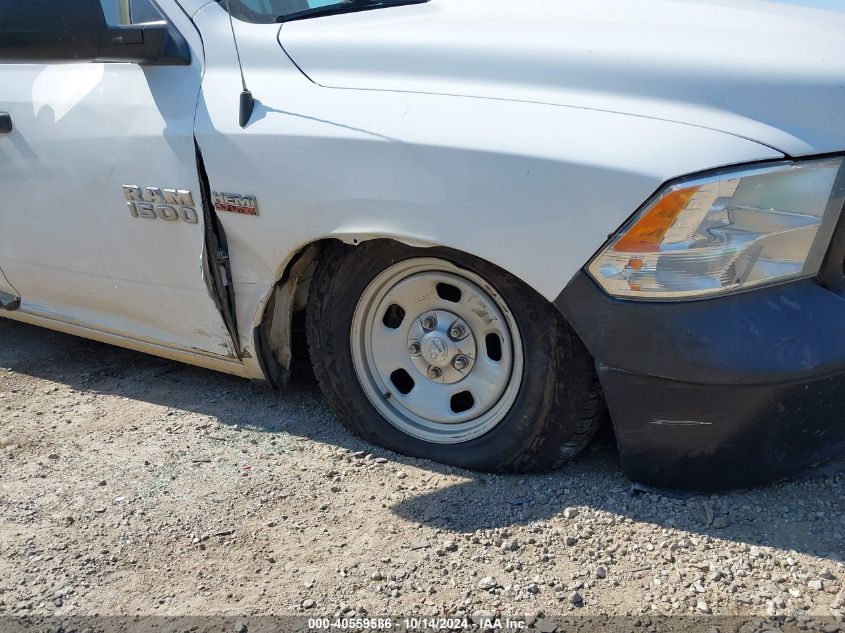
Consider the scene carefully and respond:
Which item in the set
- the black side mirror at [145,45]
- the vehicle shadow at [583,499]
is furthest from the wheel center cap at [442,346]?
the black side mirror at [145,45]

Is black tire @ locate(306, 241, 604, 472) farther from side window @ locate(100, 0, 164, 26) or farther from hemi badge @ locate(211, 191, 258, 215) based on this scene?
side window @ locate(100, 0, 164, 26)

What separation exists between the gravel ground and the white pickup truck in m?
0.14

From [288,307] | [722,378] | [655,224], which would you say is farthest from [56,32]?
[722,378]

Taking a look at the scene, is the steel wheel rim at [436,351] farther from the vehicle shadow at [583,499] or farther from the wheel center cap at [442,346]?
the vehicle shadow at [583,499]

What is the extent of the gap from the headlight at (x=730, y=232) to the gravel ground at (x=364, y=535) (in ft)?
2.27

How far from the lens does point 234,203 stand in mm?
2859

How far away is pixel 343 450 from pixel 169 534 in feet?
2.12

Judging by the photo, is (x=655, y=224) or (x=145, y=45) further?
(x=145, y=45)

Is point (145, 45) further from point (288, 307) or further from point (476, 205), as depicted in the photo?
point (476, 205)

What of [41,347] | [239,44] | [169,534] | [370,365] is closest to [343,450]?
[370,365]

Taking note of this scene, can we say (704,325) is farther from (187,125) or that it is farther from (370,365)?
(187,125)

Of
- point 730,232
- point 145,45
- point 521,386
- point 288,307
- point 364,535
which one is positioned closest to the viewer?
point 730,232

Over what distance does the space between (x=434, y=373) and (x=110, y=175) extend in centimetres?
134

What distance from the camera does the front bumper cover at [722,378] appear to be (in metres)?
2.28
